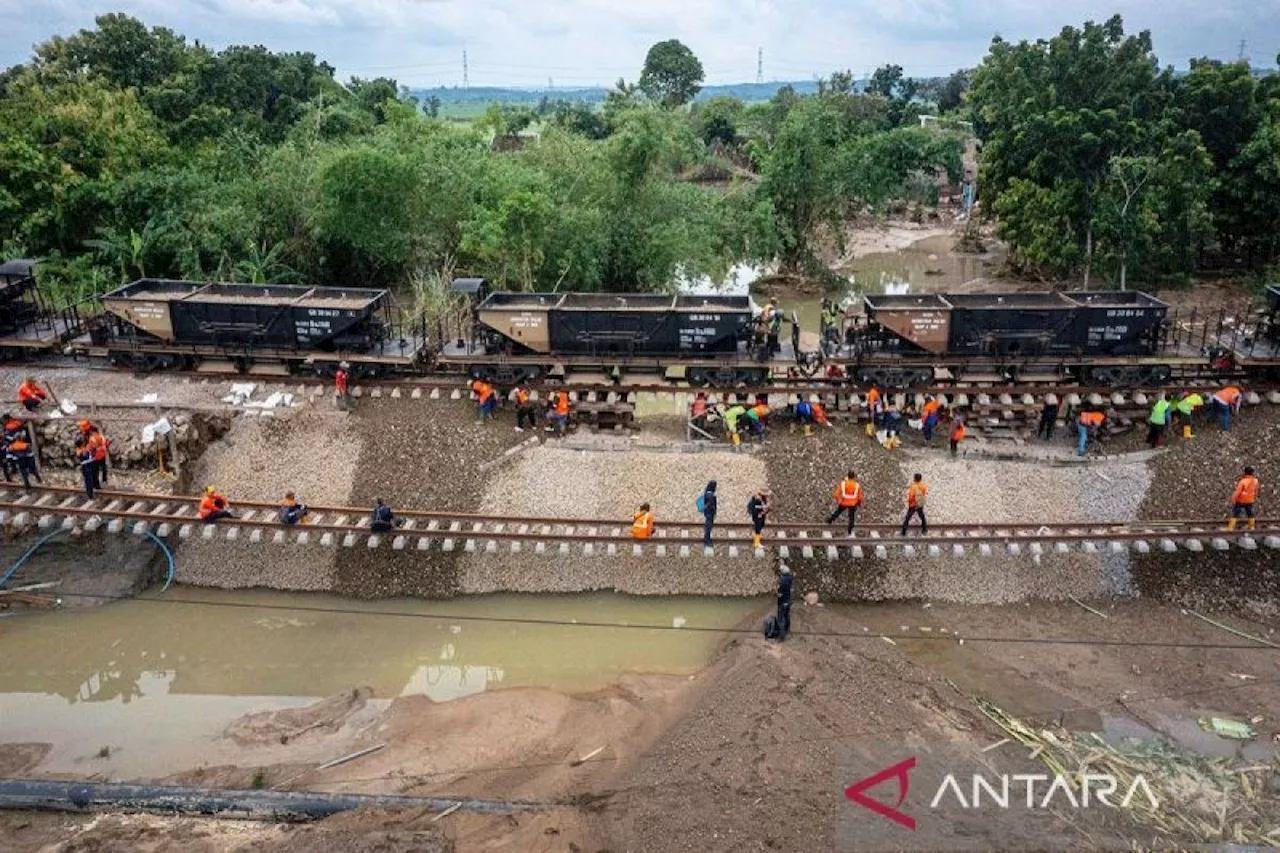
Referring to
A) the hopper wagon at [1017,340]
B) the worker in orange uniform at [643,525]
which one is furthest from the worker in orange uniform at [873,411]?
the worker in orange uniform at [643,525]

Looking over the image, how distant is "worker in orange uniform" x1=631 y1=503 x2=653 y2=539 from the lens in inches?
672

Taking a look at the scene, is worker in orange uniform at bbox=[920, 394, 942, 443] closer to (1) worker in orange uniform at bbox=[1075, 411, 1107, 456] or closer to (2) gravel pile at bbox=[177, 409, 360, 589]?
(1) worker in orange uniform at bbox=[1075, 411, 1107, 456]

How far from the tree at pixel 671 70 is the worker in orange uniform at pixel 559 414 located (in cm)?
6816

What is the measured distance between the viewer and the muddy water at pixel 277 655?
15.9 metres

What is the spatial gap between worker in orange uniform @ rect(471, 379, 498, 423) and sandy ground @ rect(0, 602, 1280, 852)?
6.95 m

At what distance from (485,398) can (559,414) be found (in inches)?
67.0

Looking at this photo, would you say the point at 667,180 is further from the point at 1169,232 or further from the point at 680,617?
the point at 680,617

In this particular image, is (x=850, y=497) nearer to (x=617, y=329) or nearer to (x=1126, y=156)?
(x=617, y=329)

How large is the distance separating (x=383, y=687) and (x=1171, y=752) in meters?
12.7

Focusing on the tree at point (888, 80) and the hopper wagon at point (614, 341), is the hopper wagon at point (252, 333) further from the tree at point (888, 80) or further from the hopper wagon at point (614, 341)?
the tree at point (888, 80)

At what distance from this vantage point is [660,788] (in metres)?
12.8

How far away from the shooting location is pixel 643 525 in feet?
56.2

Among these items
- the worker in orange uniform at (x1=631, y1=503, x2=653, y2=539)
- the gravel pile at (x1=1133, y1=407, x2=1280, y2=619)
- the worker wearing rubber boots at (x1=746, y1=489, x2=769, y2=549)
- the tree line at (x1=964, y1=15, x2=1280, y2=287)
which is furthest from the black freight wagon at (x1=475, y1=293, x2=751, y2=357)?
the tree line at (x1=964, y1=15, x2=1280, y2=287)

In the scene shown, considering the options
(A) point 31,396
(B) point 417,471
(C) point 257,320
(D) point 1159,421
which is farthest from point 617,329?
(A) point 31,396
